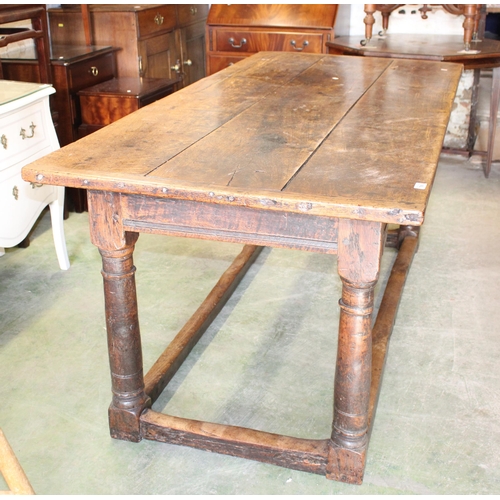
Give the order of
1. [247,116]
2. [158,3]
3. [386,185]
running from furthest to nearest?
1. [158,3]
2. [247,116]
3. [386,185]

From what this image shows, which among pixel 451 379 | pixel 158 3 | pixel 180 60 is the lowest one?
pixel 451 379

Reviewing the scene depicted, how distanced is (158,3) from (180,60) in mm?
524

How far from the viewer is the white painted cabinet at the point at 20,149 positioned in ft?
8.95

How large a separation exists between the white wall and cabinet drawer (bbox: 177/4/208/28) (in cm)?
111

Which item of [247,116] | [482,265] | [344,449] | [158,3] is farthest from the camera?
[158,3]

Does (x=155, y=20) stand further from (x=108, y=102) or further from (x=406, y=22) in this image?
(x=406, y=22)

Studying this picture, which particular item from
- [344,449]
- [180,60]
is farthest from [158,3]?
Answer: [344,449]

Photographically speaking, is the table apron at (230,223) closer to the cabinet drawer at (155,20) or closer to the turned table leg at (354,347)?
the turned table leg at (354,347)

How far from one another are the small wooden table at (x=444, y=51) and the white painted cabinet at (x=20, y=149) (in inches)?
85.7

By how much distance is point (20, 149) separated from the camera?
2.83 meters

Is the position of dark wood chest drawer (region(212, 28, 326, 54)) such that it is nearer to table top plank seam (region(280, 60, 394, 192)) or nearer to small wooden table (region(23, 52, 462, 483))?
table top plank seam (region(280, 60, 394, 192))

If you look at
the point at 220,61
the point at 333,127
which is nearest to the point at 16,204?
the point at 333,127

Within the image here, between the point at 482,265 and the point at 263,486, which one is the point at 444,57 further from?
the point at 263,486

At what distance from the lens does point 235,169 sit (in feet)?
6.04
